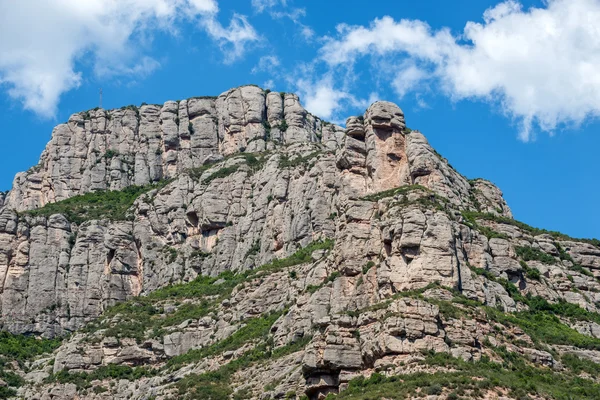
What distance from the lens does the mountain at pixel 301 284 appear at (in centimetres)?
10606

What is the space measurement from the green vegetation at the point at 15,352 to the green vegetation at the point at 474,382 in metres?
57.1

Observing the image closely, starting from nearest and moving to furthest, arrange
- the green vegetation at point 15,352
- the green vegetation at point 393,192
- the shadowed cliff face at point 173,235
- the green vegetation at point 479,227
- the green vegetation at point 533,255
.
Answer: the green vegetation at point 393,192
the green vegetation at point 479,227
the green vegetation at point 533,255
the green vegetation at point 15,352
the shadowed cliff face at point 173,235

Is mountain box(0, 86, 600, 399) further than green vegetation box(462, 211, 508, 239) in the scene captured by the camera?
No

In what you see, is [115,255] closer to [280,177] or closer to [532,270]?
[280,177]

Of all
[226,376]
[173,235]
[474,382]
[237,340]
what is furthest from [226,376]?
[173,235]

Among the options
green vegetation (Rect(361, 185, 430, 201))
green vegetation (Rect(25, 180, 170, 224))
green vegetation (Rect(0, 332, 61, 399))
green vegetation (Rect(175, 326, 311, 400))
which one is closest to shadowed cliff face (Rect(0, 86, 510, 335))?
green vegetation (Rect(25, 180, 170, 224))

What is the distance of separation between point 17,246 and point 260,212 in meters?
35.8

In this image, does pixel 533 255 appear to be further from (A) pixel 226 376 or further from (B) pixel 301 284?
(A) pixel 226 376

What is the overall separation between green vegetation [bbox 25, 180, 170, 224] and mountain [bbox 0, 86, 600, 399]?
50 cm

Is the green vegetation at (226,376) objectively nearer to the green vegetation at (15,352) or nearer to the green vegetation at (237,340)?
the green vegetation at (237,340)

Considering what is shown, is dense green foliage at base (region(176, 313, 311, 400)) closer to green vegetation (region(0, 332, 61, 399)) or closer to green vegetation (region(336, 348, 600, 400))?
green vegetation (region(336, 348, 600, 400))

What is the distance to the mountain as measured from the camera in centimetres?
10606

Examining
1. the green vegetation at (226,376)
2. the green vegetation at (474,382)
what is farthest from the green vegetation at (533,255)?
the green vegetation at (474,382)

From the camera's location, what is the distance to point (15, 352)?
158500 millimetres
